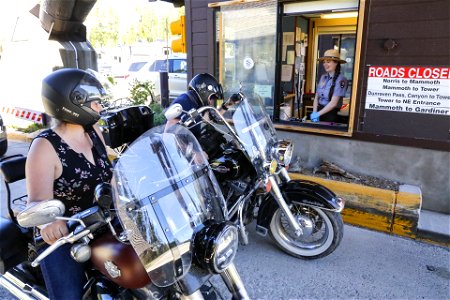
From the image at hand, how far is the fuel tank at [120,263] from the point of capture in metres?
1.38

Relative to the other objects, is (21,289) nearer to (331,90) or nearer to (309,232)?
(309,232)

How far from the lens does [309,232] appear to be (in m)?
3.06

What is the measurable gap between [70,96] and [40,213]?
0.74 meters

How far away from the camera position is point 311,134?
470 cm

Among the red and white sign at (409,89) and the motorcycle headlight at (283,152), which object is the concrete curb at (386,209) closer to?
the red and white sign at (409,89)

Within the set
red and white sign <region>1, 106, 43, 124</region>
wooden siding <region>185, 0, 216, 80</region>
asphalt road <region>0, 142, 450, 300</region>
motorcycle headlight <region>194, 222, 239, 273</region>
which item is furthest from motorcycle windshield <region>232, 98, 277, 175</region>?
red and white sign <region>1, 106, 43, 124</region>

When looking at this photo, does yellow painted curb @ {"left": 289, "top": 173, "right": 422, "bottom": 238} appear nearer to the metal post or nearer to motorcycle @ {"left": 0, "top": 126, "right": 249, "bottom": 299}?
motorcycle @ {"left": 0, "top": 126, "right": 249, "bottom": 299}

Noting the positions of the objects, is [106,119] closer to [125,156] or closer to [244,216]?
[244,216]

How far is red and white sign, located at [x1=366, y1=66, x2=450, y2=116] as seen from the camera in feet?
12.3

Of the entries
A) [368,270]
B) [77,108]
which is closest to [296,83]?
[368,270]

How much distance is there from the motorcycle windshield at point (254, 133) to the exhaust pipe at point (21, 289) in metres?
1.69

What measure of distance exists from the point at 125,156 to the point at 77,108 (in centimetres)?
53

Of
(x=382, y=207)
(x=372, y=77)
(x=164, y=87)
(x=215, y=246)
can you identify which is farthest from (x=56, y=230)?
(x=164, y=87)

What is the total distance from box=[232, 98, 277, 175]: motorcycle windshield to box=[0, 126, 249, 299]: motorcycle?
1.17 m
